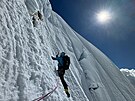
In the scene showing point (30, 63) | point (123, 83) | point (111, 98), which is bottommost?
point (30, 63)

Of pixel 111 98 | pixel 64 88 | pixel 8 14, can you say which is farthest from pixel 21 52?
pixel 111 98

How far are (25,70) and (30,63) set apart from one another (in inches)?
39.8

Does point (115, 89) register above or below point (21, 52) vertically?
above

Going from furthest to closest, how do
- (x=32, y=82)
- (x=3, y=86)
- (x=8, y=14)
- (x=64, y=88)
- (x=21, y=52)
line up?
1. (x=64, y=88)
2. (x=8, y=14)
3. (x=21, y=52)
4. (x=32, y=82)
5. (x=3, y=86)

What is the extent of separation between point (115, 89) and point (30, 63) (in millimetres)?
31451

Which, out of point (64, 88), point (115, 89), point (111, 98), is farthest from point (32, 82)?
point (115, 89)

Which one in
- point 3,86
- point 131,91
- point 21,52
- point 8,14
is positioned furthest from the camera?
point 131,91

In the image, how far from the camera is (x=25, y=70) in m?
10.4

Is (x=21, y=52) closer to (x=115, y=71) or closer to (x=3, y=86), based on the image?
(x=3, y=86)

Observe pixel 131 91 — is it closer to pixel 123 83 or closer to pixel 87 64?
pixel 123 83

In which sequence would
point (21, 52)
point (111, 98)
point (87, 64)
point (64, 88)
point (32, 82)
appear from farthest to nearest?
point (87, 64), point (111, 98), point (64, 88), point (21, 52), point (32, 82)

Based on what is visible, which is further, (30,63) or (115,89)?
(115,89)

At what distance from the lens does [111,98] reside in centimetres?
3594

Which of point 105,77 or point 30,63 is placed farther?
point 105,77
